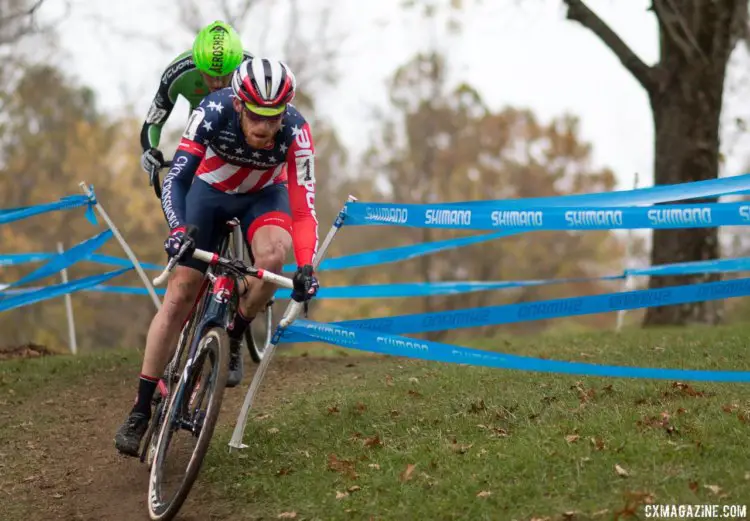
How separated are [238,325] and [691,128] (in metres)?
8.55

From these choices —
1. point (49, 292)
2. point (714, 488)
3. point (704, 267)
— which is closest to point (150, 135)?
point (49, 292)

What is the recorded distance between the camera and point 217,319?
5.43m

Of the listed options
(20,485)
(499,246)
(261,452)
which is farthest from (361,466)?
(499,246)

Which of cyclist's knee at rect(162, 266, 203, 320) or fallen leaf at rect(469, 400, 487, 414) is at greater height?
cyclist's knee at rect(162, 266, 203, 320)

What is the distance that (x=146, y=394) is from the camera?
235 inches

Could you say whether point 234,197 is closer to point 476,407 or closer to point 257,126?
point 257,126

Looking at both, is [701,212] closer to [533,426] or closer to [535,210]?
[535,210]

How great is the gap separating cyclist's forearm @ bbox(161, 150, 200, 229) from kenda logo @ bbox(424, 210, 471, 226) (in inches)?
60.3

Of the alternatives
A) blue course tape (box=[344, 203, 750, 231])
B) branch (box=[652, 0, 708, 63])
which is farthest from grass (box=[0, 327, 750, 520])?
branch (box=[652, 0, 708, 63])

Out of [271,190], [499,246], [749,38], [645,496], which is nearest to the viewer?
[645,496]

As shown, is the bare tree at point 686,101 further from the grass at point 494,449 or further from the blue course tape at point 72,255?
the blue course tape at point 72,255

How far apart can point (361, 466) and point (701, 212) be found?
2.50m

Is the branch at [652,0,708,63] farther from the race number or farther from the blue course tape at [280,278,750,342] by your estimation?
the race number

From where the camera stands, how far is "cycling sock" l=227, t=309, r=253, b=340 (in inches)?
250
